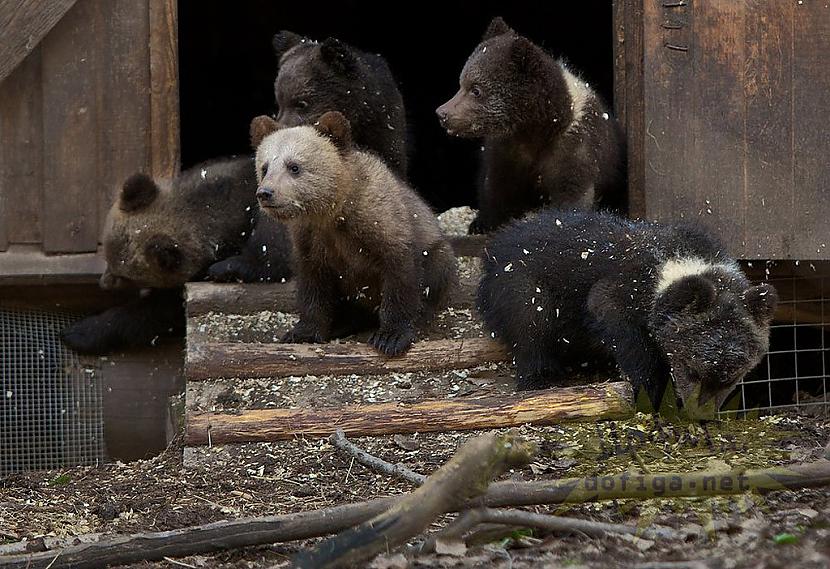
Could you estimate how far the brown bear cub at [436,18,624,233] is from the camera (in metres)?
7.92

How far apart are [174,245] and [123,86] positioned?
117cm

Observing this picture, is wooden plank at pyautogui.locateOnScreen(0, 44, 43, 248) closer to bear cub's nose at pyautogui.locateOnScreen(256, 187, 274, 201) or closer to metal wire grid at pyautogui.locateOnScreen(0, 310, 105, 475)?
metal wire grid at pyautogui.locateOnScreen(0, 310, 105, 475)

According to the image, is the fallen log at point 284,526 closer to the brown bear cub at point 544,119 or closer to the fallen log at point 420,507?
the fallen log at point 420,507

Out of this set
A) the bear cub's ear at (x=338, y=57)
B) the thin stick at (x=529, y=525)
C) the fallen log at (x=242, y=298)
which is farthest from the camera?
the bear cub's ear at (x=338, y=57)

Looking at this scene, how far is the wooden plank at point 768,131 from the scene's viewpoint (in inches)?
300

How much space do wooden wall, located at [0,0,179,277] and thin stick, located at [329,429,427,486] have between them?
10.4 feet

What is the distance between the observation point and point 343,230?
23.1 feet

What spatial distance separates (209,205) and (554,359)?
3123 mm

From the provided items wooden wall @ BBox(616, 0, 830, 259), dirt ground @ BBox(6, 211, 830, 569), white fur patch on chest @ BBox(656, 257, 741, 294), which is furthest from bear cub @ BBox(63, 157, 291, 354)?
white fur patch on chest @ BBox(656, 257, 741, 294)

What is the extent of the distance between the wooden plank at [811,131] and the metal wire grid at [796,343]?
0.26m

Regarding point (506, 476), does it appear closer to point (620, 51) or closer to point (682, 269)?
point (682, 269)

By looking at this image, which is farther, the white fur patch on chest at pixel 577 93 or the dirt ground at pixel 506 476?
the white fur patch on chest at pixel 577 93

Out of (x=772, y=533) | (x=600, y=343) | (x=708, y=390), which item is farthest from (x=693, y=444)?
(x=772, y=533)

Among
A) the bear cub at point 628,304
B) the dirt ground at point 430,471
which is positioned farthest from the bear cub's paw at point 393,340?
the bear cub at point 628,304
